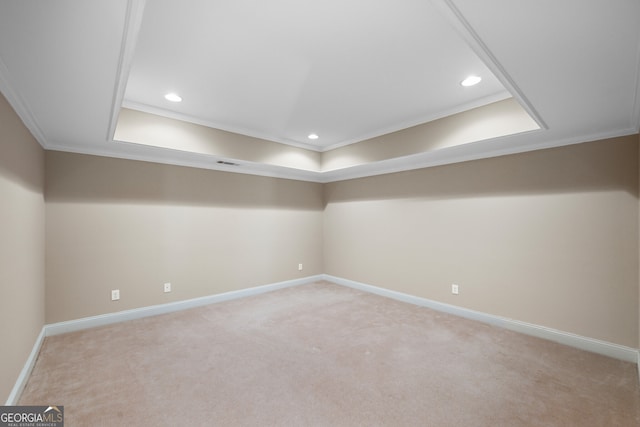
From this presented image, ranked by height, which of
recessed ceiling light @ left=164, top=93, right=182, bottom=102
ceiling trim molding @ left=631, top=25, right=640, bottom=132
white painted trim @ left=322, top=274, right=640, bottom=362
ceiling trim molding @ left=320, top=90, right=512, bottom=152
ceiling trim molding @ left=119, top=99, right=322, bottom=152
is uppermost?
recessed ceiling light @ left=164, top=93, right=182, bottom=102

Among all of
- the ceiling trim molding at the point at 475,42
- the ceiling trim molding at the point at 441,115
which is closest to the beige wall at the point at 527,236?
the ceiling trim molding at the point at 441,115

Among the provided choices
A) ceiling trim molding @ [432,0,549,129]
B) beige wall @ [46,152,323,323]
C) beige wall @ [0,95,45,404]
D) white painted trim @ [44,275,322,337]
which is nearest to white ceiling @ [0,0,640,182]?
ceiling trim molding @ [432,0,549,129]

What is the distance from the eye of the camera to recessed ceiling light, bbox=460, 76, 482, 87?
8.71ft

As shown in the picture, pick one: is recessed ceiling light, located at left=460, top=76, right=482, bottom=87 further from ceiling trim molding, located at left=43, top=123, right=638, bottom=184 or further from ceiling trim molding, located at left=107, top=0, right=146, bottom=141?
ceiling trim molding, located at left=107, top=0, right=146, bottom=141

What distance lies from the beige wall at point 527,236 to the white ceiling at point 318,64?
1.02 feet

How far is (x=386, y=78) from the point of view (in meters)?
2.70

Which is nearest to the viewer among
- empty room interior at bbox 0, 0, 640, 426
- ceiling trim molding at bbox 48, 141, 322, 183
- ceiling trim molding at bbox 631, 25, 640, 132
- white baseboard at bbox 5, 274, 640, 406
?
ceiling trim molding at bbox 631, 25, 640, 132

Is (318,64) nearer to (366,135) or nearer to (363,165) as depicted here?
(366,135)

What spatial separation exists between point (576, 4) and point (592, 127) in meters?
2.07

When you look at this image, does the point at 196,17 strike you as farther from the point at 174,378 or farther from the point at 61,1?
the point at 174,378

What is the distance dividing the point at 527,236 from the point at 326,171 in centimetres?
313

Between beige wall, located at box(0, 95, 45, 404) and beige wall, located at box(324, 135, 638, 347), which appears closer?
beige wall, located at box(0, 95, 45, 404)

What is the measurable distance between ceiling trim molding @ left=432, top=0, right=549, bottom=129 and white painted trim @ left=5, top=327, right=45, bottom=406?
3.41m

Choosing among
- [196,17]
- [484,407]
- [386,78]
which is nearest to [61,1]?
[196,17]
